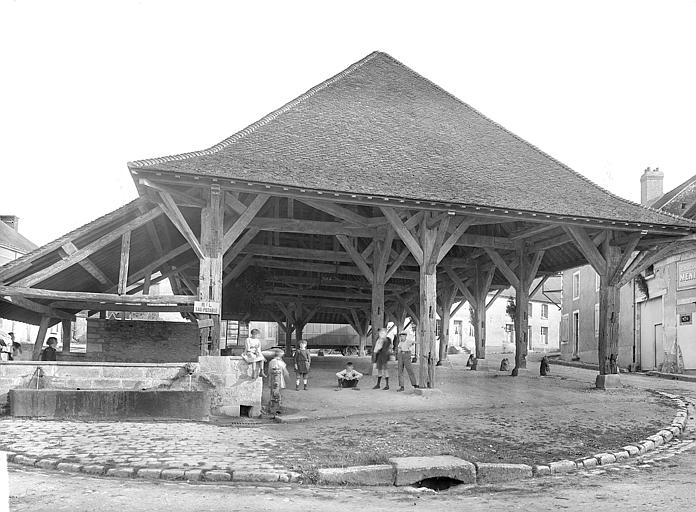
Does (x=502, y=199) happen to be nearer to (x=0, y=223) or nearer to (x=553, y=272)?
(x=553, y=272)

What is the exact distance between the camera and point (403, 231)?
12.1m

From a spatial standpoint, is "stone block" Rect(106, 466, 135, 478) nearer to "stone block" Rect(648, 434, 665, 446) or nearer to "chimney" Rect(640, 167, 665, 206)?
"stone block" Rect(648, 434, 665, 446)

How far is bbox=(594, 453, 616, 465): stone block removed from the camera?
675 cm

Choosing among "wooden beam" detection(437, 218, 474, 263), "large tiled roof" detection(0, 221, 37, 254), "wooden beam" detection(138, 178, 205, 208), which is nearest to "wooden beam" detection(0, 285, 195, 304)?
"wooden beam" detection(138, 178, 205, 208)

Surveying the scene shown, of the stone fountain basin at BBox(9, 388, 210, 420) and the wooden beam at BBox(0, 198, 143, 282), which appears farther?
the wooden beam at BBox(0, 198, 143, 282)

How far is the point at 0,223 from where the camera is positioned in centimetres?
3812

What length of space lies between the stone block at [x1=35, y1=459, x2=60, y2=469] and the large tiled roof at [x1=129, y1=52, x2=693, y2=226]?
5308mm

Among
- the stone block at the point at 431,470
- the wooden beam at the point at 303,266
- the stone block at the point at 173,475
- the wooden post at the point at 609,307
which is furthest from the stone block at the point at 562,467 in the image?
the wooden beam at the point at 303,266

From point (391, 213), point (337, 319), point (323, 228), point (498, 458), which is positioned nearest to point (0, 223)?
point (337, 319)

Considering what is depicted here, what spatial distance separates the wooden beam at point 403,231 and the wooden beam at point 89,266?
5.29m

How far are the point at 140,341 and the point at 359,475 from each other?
471 inches

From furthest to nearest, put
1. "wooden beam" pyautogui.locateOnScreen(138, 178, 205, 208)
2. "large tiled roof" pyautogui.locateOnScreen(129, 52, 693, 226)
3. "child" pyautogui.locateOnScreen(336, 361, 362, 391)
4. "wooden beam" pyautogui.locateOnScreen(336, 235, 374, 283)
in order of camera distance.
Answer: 1. "wooden beam" pyautogui.locateOnScreen(336, 235, 374, 283)
2. "child" pyautogui.locateOnScreen(336, 361, 362, 391)
3. "large tiled roof" pyautogui.locateOnScreen(129, 52, 693, 226)
4. "wooden beam" pyautogui.locateOnScreen(138, 178, 205, 208)

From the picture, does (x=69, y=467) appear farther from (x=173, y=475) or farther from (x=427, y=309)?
(x=427, y=309)

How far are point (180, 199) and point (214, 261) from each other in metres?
1.22
